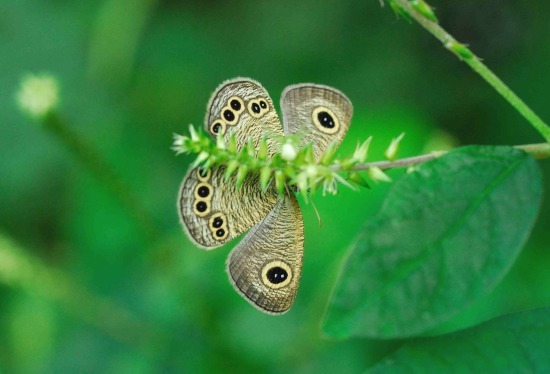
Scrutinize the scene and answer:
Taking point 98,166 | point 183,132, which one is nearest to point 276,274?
point 98,166

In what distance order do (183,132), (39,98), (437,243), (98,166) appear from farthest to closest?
(183,132), (98,166), (39,98), (437,243)

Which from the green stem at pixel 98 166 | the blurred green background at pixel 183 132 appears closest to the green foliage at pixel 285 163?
the green stem at pixel 98 166

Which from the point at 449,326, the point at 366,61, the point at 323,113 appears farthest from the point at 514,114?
the point at 323,113

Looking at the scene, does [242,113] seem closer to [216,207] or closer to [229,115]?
[229,115]

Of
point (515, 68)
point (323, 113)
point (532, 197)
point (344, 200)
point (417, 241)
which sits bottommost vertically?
point (417, 241)

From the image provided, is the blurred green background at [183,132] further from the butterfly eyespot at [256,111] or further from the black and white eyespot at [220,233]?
the butterfly eyespot at [256,111]

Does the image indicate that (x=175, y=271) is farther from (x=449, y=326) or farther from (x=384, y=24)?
(x=384, y=24)
